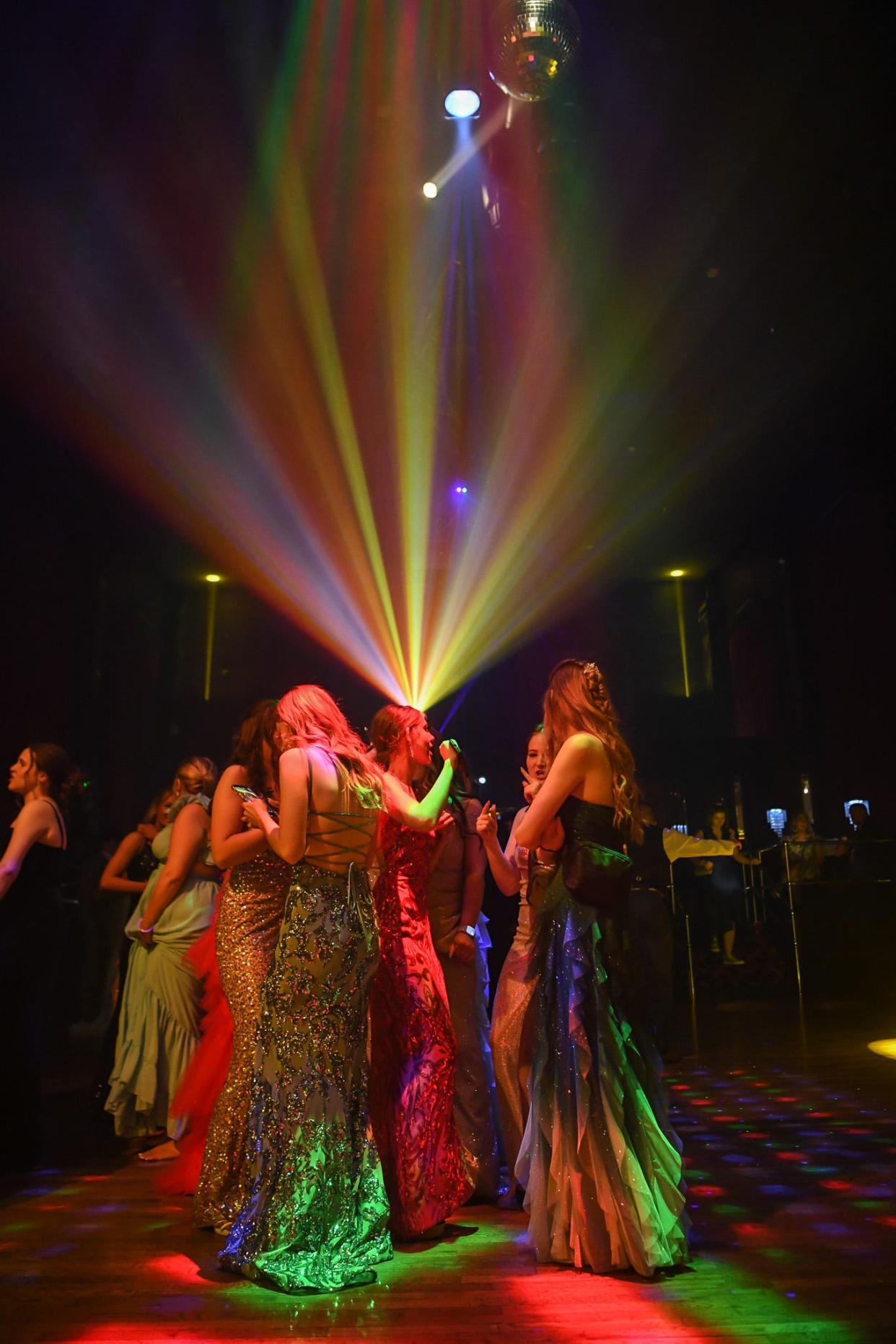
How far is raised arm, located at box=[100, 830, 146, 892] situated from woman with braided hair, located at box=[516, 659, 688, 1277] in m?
2.97

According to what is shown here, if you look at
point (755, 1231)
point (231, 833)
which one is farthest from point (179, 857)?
point (755, 1231)

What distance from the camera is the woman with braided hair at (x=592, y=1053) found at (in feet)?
7.16

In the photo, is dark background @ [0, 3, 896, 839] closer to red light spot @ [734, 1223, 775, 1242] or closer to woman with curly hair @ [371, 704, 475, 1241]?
woman with curly hair @ [371, 704, 475, 1241]

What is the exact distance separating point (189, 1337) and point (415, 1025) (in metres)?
1.03

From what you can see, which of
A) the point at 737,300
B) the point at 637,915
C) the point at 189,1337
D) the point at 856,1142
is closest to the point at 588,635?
the point at 737,300

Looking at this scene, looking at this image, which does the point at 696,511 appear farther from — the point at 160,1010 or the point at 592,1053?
the point at 592,1053

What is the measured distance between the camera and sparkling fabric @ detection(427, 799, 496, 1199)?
2947mm

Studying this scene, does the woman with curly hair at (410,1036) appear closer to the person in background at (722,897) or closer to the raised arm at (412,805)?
the raised arm at (412,805)

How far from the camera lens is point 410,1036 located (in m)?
2.71

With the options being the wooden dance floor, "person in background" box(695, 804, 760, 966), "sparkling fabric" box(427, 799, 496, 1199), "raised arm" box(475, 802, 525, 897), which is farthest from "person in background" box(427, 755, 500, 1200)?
"person in background" box(695, 804, 760, 966)

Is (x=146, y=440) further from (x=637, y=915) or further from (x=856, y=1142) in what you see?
(x=856, y=1142)

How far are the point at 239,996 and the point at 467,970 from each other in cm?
81

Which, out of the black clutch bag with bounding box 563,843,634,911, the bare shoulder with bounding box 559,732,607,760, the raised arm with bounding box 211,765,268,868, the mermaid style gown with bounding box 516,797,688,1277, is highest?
the bare shoulder with bounding box 559,732,607,760

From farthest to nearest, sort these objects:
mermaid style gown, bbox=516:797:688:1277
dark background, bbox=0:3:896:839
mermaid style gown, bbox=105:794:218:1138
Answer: dark background, bbox=0:3:896:839 → mermaid style gown, bbox=105:794:218:1138 → mermaid style gown, bbox=516:797:688:1277
